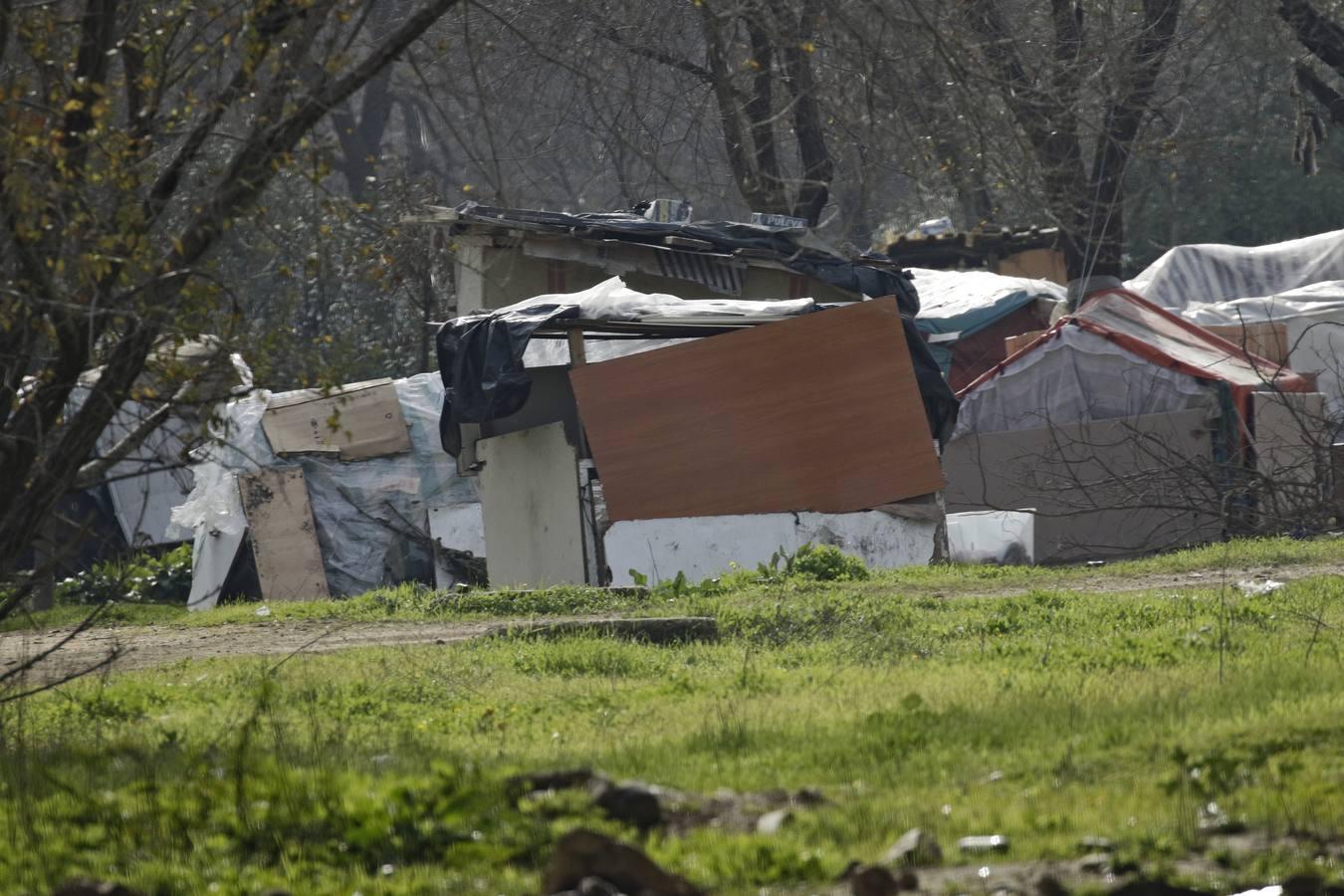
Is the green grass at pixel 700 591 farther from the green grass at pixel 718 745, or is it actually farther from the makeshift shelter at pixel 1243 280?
the makeshift shelter at pixel 1243 280

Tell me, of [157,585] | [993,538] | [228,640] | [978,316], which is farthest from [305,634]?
[978,316]

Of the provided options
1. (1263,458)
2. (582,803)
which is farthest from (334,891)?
(1263,458)

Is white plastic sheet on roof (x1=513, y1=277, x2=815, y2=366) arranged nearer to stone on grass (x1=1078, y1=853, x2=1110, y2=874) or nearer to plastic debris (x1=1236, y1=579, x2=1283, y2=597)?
plastic debris (x1=1236, y1=579, x2=1283, y2=597)

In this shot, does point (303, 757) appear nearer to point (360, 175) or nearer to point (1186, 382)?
point (1186, 382)

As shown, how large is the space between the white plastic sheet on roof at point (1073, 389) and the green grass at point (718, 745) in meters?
5.84

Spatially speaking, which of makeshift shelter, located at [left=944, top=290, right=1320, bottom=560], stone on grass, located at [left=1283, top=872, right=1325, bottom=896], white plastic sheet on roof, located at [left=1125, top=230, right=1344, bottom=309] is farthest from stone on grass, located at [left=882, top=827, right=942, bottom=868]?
white plastic sheet on roof, located at [left=1125, top=230, right=1344, bottom=309]

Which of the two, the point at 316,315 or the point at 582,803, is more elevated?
the point at 316,315

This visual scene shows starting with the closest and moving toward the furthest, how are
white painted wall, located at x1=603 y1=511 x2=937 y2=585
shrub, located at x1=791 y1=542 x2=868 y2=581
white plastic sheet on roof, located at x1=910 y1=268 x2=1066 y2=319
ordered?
shrub, located at x1=791 y1=542 x2=868 y2=581, white painted wall, located at x1=603 y1=511 x2=937 y2=585, white plastic sheet on roof, located at x1=910 y1=268 x2=1066 y2=319

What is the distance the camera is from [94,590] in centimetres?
1739

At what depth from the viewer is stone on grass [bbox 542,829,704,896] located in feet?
12.1

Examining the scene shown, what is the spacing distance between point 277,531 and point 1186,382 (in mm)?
8775

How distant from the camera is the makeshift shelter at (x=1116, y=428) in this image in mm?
14750

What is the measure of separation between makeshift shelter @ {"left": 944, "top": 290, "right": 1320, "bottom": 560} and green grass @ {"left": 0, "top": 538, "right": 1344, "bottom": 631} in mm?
1459

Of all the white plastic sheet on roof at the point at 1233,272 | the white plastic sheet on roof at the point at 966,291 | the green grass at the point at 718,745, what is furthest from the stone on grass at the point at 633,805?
the white plastic sheet on roof at the point at 1233,272
